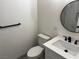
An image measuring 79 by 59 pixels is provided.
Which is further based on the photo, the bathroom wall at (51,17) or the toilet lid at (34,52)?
the toilet lid at (34,52)

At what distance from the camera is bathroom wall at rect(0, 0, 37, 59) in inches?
67.2

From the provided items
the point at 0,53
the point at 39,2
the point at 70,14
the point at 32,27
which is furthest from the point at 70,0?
the point at 0,53

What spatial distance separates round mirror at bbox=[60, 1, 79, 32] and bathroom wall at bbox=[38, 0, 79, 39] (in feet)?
0.27

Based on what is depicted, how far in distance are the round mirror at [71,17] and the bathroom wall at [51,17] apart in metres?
0.08

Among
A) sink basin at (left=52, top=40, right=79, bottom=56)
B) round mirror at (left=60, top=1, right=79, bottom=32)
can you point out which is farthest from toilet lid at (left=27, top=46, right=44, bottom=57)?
round mirror at (left=60, top=1, right=79, bottom=32)

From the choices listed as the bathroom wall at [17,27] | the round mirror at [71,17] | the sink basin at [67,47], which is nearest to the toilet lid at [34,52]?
the bathroom wall at [17,27]

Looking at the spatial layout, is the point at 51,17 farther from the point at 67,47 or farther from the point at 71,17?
the point at 67,47

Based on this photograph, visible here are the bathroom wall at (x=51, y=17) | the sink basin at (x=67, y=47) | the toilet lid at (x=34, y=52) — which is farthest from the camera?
the toilet lid at (x=34, y=52)

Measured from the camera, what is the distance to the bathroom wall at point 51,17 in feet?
5.56

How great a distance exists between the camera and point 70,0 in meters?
1.51

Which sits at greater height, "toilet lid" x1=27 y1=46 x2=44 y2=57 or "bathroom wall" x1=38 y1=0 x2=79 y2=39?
"bathroom wall" x1=38 y1=0 x2=79 y2=39

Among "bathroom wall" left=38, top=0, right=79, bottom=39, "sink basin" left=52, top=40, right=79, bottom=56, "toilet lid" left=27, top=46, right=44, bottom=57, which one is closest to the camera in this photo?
"sink basin" left=52, top=40, right=79, bottom=56

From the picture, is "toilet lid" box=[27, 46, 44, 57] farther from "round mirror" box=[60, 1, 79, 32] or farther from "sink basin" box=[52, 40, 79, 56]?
"round mirror" box=[60, 1, 79, 32]

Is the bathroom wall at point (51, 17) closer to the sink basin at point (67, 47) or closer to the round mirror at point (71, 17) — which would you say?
the round mirror at point (71, 17)
